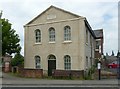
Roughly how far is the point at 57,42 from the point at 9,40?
49.3 feet

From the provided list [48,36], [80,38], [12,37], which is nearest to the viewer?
[80,38]

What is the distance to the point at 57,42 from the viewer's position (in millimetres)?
28266

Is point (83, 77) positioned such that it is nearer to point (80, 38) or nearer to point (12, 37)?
point (80, 38)

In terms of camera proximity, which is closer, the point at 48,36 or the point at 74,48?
the point at 74,48

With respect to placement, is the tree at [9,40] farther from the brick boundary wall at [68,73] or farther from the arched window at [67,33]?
the brick boundary wall at [68,73]

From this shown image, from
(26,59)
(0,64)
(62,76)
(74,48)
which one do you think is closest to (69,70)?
(62,76)

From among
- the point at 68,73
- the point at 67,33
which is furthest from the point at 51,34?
the point at 68,73

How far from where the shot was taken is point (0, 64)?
3512 centimetres

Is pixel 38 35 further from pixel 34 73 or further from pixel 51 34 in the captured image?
pixel 34 73

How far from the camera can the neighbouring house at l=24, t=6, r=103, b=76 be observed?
26547mm

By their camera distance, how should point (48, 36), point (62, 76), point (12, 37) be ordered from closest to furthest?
point (62, 76) < point (48, 36) < point (12, 37)

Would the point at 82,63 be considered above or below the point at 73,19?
below

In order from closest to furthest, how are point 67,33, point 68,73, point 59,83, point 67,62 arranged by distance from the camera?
1. point 59,83
2. point 68,73
3. point 67,62
4. point 67,33

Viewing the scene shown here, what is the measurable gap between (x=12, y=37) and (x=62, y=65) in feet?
57.5
